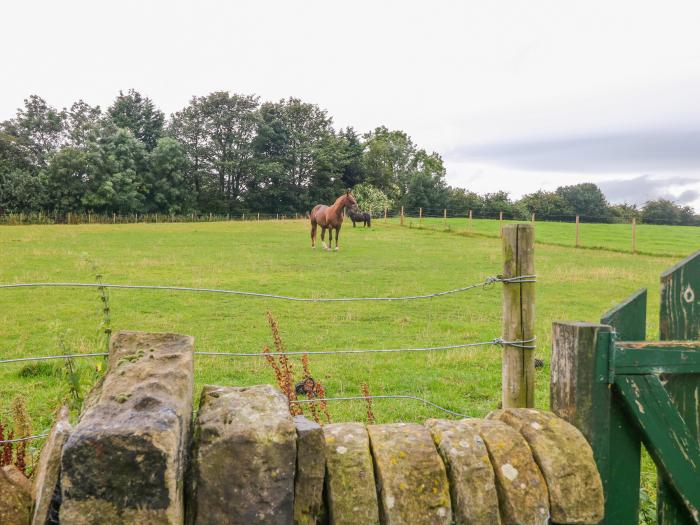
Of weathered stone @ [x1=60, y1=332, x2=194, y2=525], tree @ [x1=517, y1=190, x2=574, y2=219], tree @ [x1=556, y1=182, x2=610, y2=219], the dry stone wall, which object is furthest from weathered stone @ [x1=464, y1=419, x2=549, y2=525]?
tree @ [x1=556, y1=182, x2=610, y2=219]

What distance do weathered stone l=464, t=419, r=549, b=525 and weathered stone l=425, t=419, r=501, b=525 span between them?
4 centimetres

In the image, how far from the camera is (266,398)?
1.91 metres

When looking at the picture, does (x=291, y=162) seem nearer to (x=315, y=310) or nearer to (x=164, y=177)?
(x=164, y=177)

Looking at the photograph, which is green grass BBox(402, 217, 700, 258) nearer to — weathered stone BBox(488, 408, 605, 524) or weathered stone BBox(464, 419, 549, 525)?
weathered stone BBox(488, 408, 605, 524)

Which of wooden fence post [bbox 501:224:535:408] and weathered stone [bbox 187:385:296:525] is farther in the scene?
wooden fence post [bbox 501:224:535:408]

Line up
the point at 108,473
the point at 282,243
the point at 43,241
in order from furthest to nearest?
the point at 282,243 < the point at 43,241 < the point at 108,473

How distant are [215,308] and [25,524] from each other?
10391mm

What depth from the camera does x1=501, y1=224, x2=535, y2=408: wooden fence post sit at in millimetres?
2740

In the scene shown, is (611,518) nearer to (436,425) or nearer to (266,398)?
(436,425)

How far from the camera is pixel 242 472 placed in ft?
5.56

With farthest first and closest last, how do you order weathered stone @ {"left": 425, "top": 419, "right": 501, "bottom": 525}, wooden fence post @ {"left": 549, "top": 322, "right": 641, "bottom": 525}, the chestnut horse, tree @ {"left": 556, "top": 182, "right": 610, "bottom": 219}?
1. tree @ {"left": 556, "top": 182, "right": 610, "bottom": 219}
2. the chestnut horse
3. wooden fence post @ {"left": 549, "top": 322, "right": 641, "bottom": 525}
4. weathered stone @ {"left": 425, "top": 419, "right": 501, "bottom": 525}

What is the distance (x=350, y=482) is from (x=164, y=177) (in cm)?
6862

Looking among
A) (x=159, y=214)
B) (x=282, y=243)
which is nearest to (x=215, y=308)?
(x=282, y=243)

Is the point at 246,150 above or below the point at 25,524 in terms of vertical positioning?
above
